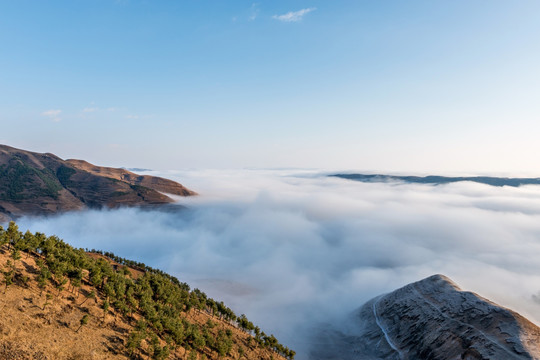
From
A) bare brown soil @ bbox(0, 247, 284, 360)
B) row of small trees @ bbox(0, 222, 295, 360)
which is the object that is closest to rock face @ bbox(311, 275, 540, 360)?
row of small trees @ bbox(0, 222, 295, 360)

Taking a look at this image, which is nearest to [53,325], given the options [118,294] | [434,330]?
[118,294]

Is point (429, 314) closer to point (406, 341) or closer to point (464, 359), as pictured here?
point (406, 341)

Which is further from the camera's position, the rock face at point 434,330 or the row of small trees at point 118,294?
the rock face at point 434,330

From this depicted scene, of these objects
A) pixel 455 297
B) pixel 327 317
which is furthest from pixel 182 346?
pixel 327 317

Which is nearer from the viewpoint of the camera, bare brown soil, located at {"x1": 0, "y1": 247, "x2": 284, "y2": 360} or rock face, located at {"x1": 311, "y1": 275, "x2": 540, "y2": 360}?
bare brown soil, located at {"x1": 0, "y1": 247, "x2": 284, "y2": 360}

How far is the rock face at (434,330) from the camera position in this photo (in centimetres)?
7288

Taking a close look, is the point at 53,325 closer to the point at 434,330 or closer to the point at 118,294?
the point at 118,294

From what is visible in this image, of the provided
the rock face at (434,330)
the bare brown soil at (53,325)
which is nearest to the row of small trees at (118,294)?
the bare brown soil at (53,325)

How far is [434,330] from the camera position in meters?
90.8

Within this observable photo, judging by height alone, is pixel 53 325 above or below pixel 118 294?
above

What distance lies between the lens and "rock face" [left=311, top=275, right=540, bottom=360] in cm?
7288

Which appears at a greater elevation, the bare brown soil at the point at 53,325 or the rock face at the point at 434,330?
the bare brown soil at the point at 53,325

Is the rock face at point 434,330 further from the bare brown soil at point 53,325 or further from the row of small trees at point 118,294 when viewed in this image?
the bare brown soil at point 53,325

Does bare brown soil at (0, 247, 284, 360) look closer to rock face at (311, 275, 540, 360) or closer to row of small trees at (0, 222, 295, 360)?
row of small trees at (0, 222, 295, 360)
